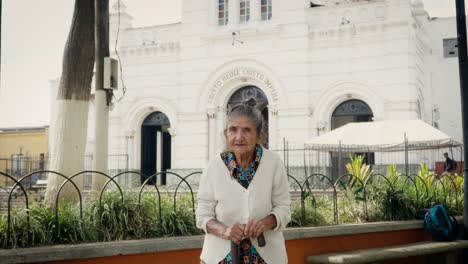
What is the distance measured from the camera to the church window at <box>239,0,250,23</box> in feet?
74.9

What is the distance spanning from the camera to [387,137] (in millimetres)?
16250

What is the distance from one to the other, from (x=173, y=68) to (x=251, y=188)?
804 inches

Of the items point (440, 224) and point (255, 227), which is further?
point (440, 224)

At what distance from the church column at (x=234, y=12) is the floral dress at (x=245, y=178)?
1921 centimetres

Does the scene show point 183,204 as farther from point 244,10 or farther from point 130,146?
point 130,146

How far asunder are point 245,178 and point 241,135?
28 centimetres

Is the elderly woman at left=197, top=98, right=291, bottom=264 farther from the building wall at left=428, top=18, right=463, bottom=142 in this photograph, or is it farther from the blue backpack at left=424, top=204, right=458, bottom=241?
Result: the building wall at left=428, top=18, right=463, bottom=142

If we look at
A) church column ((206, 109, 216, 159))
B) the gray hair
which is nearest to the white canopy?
church column ((206, 109, 216, 159))

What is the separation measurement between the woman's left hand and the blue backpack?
584cm

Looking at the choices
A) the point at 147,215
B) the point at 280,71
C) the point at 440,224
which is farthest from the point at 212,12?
the point at 147,215

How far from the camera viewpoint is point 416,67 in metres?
20.8

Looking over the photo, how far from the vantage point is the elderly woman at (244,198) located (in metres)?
3.82

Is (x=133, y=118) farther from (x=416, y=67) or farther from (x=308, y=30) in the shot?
(x=416, y=67)

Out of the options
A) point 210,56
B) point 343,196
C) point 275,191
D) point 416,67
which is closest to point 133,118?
point 210,56
